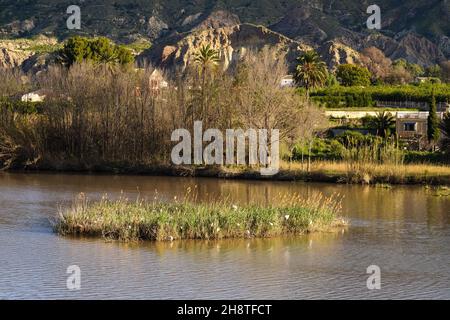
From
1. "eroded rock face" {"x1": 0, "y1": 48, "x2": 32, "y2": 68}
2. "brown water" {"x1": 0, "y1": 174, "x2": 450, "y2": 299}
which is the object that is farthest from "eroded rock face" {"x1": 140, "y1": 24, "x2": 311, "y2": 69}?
"brown water" {"x1": 0, "y1": 174, "x2": 450, "y2": 299}

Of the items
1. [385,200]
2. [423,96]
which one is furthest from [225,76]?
[423,96]

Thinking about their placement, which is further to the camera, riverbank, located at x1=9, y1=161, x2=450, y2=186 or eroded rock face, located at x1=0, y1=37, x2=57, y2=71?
eroded rock face, located at x1=0, y1=37, x2=57, y2=71

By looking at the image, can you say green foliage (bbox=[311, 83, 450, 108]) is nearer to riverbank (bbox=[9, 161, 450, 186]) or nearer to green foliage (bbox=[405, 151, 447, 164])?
green foliage (bbox=[405, 151, 447, 164])

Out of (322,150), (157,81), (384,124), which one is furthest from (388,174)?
(384,124)

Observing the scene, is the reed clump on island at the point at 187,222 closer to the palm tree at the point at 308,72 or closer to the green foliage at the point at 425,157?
the green foliage at the point at 425,157

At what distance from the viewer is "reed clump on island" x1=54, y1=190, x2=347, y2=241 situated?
100 ft

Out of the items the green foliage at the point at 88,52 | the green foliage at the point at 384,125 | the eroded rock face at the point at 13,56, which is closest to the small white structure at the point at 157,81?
the green foliage at the point at 384,125

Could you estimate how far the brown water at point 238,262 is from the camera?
24578mm

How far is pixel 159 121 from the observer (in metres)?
60.2

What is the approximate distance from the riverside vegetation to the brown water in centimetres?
1748

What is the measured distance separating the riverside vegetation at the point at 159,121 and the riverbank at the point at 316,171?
8 centimetres

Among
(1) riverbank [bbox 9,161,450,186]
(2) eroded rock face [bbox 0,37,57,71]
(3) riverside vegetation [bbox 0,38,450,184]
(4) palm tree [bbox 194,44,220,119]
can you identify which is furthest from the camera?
(2) eroded rock face [bbox 0,37,57,71]

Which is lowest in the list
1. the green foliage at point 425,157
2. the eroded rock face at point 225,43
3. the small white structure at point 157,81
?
the green foliage at point 425,157

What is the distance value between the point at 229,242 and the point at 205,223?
100cm
